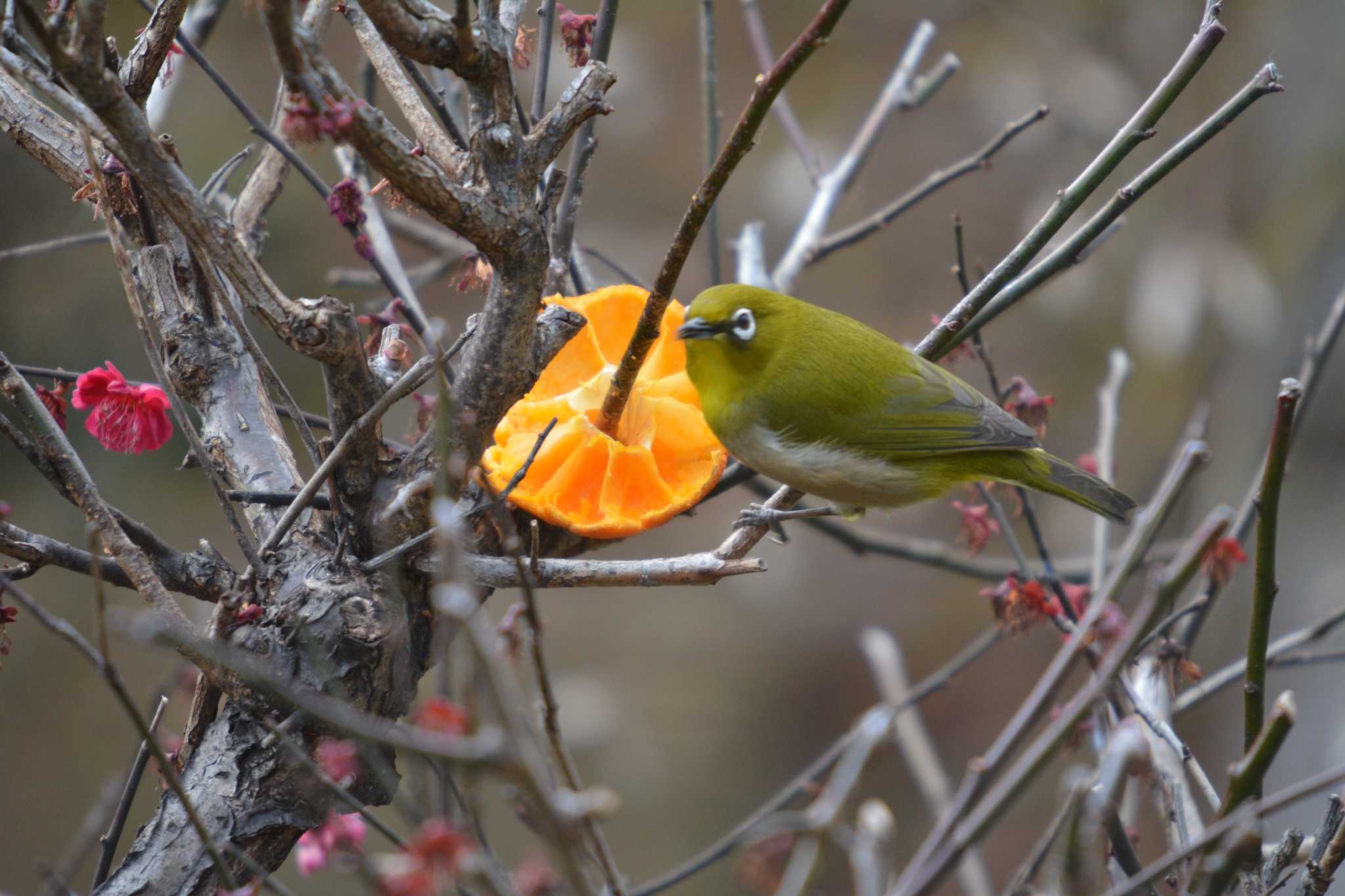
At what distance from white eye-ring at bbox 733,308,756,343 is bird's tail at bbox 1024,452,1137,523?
3.14 ft

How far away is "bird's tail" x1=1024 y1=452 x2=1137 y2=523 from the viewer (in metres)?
3.06

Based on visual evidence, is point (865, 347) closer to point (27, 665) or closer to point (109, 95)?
point (109, 95)

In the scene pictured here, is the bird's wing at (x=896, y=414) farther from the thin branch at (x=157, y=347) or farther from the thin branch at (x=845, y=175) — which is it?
the thin branch at (x=157, y=347)

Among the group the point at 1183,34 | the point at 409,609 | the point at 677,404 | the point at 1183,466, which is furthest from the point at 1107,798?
the point at 1183,34

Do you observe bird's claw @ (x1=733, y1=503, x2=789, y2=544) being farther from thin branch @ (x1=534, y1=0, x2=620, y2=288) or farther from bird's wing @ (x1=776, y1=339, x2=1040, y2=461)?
thin branch @ (x1=534, y1=0, x2=620, y2=288)

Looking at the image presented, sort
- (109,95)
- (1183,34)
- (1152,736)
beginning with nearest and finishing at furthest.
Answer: (109,95)
(1152,736)
(1183,34)

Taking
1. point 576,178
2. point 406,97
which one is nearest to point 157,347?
point 406,97

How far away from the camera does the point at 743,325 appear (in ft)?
9.45

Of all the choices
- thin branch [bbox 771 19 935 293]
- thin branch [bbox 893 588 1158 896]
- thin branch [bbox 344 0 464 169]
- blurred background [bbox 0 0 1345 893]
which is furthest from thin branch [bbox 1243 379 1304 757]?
blurred background [bbox 0 0 1345 893]

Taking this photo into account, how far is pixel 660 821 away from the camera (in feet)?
21.8

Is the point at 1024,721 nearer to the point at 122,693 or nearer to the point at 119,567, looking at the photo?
the point at 122,693

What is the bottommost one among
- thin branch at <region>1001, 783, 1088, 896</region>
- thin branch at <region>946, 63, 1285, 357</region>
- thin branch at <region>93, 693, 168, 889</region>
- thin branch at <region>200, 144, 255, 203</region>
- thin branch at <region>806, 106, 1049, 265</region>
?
thin branch at <region>1001, 783, 1088, 896</region>

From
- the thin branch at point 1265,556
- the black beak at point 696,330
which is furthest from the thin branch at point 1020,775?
the black beak at point 696,330

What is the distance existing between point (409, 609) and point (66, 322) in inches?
187
